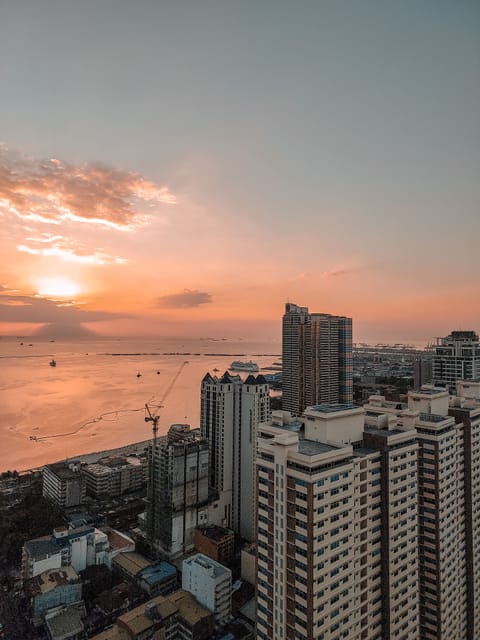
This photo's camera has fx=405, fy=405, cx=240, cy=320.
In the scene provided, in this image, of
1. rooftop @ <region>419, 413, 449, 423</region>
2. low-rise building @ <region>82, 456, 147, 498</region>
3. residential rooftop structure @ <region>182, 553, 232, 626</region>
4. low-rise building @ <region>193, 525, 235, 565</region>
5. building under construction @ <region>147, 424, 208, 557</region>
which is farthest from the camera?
low-rise building @ <region>82, 456, 147, 498</region>

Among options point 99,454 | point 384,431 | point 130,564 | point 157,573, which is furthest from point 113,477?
point 384,431

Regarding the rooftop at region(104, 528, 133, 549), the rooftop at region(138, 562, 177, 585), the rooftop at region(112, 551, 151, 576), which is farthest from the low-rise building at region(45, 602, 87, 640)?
the rooftop at region(104, 528, 133, 549)

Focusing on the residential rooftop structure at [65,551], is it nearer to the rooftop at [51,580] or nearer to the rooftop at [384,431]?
the rooftop at [51,580]

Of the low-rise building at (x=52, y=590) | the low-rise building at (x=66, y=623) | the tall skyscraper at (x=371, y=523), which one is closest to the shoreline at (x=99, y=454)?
the low-rise building at (x=52, y=590)

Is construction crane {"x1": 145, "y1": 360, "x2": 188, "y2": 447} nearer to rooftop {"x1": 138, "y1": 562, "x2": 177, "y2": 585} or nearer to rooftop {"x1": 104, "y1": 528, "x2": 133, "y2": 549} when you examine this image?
rooftop {"x1": 104, "y1": 528, "x2": 133, "y2": 549}

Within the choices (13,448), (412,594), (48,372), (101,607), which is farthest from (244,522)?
(48,372)
